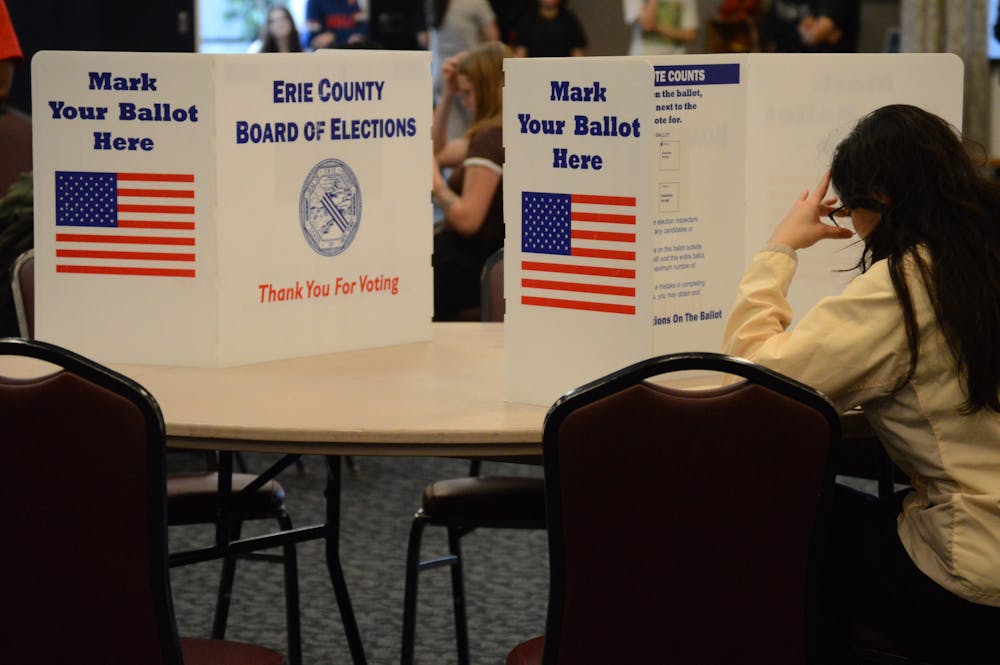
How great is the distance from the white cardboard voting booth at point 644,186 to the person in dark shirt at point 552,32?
6.80 metres

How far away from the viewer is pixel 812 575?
191cm

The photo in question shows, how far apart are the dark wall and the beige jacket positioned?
24.6 ft

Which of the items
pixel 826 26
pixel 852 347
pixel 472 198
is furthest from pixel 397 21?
pixel 852 347

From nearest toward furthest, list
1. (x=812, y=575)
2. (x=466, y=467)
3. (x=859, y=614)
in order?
1. (x=812, y=575)
2. (x=859, y=614)
3. (x=466, y=467)

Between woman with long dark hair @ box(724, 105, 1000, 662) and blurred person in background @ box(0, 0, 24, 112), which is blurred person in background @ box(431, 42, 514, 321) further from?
woman with long dark hair @ box(724, 105, 1000, 662)

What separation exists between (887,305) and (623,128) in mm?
485

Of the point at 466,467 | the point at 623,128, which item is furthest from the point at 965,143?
the point at 466,467

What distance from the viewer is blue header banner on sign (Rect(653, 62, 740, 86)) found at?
2.30 meters

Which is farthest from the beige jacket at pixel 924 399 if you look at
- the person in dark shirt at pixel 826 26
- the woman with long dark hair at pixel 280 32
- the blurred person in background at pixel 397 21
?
the blurred person in background at pixel 397 21

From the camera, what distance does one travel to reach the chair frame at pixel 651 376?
180cm

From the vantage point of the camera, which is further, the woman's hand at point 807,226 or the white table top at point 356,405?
the woman's hand at point 807,226

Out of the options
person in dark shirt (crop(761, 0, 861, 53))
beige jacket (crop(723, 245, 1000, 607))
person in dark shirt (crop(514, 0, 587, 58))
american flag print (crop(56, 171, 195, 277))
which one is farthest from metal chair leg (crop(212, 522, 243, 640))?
person in dark shirt (crop(514, 0, 587, 58))

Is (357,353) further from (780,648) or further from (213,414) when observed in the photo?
(780,648)

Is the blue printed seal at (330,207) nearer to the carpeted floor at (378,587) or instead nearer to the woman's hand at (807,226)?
the woman's hand at (807,226)
